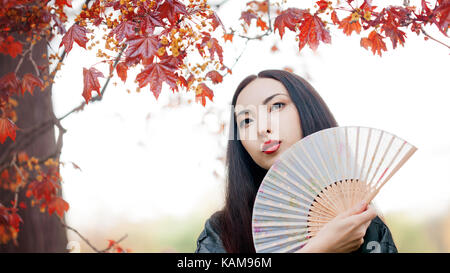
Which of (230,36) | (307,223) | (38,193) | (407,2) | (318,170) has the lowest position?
(307,223)

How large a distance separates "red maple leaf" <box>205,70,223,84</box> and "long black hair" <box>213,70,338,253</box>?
0.78ft

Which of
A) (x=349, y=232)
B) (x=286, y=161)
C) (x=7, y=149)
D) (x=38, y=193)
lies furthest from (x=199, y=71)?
(x=7, y=149)

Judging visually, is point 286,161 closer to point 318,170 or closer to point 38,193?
point 318,170

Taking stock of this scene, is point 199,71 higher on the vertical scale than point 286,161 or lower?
higher

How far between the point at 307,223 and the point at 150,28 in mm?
957

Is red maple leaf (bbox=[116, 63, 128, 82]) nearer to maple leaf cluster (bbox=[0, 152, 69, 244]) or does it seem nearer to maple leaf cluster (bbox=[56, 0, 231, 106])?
maple leaf cluster (bbox=[56, 0, 231, 106])

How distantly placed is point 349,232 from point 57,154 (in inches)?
71.4

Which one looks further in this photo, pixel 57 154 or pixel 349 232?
pixel 57 154

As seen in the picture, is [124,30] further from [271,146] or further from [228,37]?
[228,37]

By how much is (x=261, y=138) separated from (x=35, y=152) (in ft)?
5.92

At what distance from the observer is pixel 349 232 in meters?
1.32

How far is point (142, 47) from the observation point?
5.16 ft
